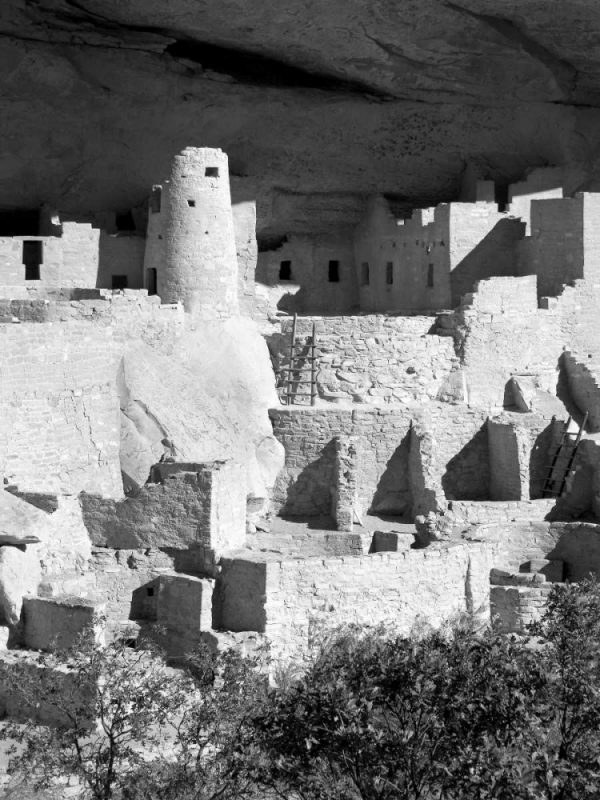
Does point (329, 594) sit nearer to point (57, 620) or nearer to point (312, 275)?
point (57, 620)

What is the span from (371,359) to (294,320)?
1470 mm

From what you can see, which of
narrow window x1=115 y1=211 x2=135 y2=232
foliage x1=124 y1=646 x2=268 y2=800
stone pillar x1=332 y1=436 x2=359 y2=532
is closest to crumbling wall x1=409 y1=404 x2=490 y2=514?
stone pillar x1=332 y1=436 x2=359 y2=532

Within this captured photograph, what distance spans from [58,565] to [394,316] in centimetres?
1120

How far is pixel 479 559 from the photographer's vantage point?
94.5ft

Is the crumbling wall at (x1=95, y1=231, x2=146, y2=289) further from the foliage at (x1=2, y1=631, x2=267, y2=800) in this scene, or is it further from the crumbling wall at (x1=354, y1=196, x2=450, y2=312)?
the foliage at (x1=2, y1=631, x2=267, y2=800)

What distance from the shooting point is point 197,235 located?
34.8 metres

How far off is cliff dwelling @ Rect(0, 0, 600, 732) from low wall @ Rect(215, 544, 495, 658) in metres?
0.04

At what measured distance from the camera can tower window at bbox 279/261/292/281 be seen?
128 feet

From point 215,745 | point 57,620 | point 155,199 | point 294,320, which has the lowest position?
point 215,745

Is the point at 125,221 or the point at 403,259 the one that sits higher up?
the point at 125,221

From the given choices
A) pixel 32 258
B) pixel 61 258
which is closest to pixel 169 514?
pixel 61 258

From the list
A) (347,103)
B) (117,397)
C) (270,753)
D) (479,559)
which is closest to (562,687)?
(270,753)

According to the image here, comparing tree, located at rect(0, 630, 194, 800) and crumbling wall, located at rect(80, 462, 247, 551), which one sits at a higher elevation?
crumbling wall, located at rect(80, 462, 247, 551)

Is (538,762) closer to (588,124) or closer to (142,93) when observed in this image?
(142,93)
